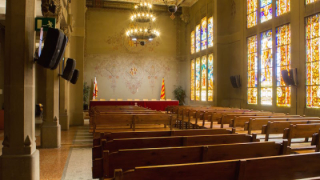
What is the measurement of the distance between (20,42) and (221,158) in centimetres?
300

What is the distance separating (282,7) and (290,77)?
3368 mm

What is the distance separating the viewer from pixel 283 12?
40.0ft

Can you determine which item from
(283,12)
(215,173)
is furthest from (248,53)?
(215,173)

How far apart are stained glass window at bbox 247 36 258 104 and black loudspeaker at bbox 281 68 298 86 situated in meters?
2.60

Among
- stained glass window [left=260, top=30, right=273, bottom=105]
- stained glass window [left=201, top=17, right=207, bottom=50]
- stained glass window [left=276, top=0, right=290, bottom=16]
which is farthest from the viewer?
stained glass window [left=201, top=17, right=207, bottom=50]

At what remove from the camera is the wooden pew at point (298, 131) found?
4145 mm

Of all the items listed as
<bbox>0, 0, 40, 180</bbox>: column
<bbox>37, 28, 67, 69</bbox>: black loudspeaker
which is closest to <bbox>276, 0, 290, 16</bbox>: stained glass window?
<bbox>37, 28, 67, 69</bbox>: black loudspeaker

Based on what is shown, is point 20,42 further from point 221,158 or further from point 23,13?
point 221,158

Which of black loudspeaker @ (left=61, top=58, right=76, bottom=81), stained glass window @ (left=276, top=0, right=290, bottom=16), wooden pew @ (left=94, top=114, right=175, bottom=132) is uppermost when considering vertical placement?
stained glass window @ (left=276, top=0, right=290, bottom=16)

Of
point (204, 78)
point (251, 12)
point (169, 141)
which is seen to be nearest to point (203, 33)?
point (204, 78)

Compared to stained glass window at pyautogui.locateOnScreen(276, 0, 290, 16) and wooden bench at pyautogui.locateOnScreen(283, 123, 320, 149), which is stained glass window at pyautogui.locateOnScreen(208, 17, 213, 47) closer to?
stained glass window at pyautogui.locateOnScreen(276, 0, 290, 16)

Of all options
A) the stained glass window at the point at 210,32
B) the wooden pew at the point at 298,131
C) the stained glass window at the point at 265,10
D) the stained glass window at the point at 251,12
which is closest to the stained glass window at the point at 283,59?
the stained glass window at the point at 265,10

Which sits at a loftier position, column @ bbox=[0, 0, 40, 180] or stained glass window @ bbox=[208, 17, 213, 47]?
stained glass window @ bbox=[208, 17, 213, 47]

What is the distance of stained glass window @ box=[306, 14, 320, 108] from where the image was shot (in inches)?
401
